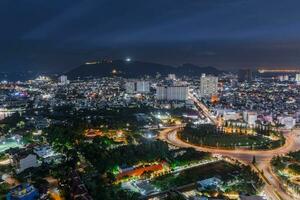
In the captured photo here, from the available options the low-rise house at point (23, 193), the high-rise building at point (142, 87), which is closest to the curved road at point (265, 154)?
the low-rise house at point (23, 193)

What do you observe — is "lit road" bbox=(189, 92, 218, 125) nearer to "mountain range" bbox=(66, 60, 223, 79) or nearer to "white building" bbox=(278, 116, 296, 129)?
"white building" bbox=(278, 116, 296, 129)

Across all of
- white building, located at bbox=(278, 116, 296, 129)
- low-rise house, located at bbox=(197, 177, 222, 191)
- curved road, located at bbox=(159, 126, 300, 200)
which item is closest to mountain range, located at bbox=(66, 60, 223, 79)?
white building, located at bbox=(278, 116, 296, 129)

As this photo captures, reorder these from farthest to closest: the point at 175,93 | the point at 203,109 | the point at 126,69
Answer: the point at 126,69 → the point at 175,93 → the point at 203,109

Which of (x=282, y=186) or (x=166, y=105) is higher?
(x=166, y=105)

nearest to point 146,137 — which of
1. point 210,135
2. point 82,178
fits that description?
point 210,135

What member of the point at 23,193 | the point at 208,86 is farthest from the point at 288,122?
the point at 208,86

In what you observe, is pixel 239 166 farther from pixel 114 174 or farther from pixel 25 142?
pixel 25 142

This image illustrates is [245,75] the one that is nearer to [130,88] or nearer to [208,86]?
[208,86]

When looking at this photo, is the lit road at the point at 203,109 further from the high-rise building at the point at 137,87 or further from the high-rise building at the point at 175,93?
the high-rise building at the point at 137,87
